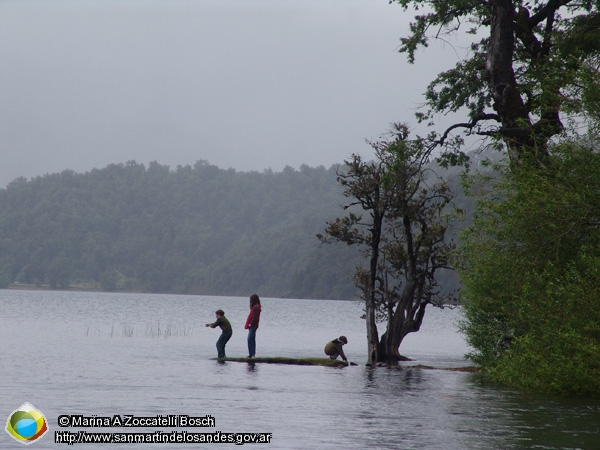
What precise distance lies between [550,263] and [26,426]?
11.7 meters

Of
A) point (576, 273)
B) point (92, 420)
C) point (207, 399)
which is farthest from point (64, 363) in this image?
point (576, 273)

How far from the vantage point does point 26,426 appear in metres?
14.1

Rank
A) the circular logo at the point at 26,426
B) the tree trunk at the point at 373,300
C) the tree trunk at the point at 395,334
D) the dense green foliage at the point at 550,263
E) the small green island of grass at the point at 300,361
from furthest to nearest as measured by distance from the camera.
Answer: the tree trunk at the point at 395,334 → the tree trunk at the point at 373,300 → the small green island of grass at the point at 300,361 → the dense green foliage at the point at 550,263 → the circular logo at the point at 26,426

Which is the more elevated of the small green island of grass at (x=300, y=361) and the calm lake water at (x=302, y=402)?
the small green island of grass at (x=300, y=361)

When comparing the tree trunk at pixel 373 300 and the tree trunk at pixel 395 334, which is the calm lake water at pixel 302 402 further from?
the tree trunk at pixel 395 334

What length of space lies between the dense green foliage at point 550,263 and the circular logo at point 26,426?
34.4 ft

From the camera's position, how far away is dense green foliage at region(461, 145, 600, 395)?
758 inches

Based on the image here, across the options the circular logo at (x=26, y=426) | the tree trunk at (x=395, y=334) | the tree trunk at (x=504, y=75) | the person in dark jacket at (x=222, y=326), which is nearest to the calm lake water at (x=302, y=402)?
the circular logo at (x=26, y=426)

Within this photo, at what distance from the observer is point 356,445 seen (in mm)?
13273

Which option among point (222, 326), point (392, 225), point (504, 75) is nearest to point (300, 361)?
point (222, 326)

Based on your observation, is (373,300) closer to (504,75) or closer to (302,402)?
(504,75)

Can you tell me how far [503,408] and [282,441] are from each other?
6.79 meters

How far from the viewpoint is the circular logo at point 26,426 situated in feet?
44.2

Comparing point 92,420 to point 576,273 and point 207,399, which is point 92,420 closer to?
point 207,399
